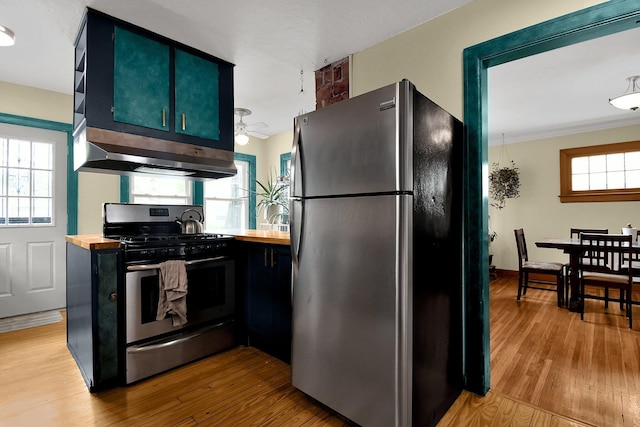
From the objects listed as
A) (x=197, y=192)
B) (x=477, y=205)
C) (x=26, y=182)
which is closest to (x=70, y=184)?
(x=26, y=182)

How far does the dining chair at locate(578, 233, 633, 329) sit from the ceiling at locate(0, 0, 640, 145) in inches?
66.8

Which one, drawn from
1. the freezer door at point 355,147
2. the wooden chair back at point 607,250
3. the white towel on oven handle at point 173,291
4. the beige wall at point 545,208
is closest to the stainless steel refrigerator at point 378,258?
the freezer door at point 355,147

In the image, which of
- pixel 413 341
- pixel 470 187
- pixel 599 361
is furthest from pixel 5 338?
pixel 599 361

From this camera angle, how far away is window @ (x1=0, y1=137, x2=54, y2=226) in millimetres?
3404

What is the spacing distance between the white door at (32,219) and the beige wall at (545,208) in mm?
6628

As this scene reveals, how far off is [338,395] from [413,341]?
529mm

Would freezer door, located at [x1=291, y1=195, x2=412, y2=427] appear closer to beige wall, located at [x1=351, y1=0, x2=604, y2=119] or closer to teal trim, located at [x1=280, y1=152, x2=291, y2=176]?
beige wall, located at [x1=351, y1=0, x2=604, y2=119]

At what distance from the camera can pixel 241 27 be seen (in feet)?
7.98

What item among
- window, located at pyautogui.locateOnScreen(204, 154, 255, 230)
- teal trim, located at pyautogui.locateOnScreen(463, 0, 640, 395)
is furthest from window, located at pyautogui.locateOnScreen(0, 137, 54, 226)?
teal trim, located at pyautogui.locateOnScreen(463, 0, 640, 395)

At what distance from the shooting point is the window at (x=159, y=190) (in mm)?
4227

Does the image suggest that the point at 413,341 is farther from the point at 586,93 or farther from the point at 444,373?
the point at 586,93

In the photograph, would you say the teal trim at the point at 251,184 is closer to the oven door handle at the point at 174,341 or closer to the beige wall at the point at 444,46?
the oven door handle at the point at 174,341

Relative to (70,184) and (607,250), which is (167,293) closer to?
(70,184)

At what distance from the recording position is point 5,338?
2.84 meters
